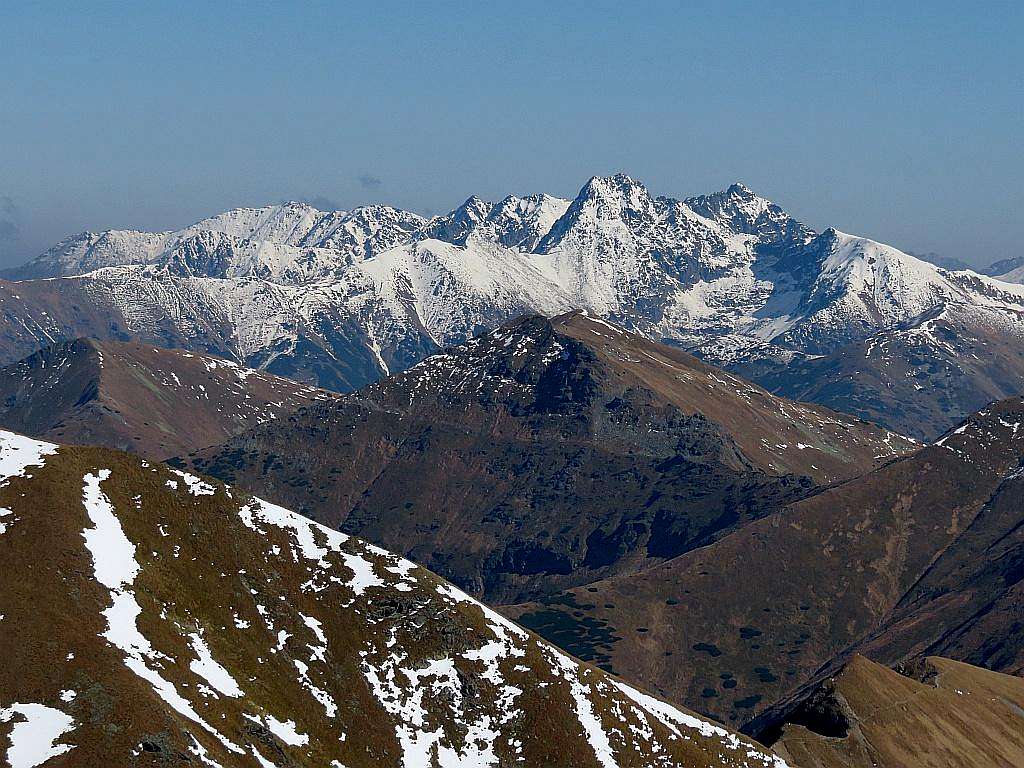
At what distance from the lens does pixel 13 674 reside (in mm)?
174375

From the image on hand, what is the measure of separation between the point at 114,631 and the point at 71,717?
28468mm

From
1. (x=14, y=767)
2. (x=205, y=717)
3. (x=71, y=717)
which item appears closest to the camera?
(x=14, y=767)

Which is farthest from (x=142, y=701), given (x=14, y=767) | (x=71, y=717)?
(x=14, y=767)

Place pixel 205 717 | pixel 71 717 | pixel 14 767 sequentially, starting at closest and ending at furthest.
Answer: pixel 14 767 < pixel 71 717 < pixel 205 717

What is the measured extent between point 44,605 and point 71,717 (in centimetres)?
3115

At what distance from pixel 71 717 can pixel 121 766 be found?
12357 millimetres

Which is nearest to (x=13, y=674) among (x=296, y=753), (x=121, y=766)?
(x=121, y=766)

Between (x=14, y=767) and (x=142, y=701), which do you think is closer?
(x=14, y=767)

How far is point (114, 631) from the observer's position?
19588cm

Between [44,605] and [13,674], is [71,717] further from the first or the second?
[44,605]

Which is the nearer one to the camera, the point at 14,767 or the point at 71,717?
the point at 14,767

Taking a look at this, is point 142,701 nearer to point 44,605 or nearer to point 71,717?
point 71,717

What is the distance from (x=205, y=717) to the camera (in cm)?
18700

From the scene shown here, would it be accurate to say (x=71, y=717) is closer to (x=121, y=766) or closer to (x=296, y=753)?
(x=121, y=766)
